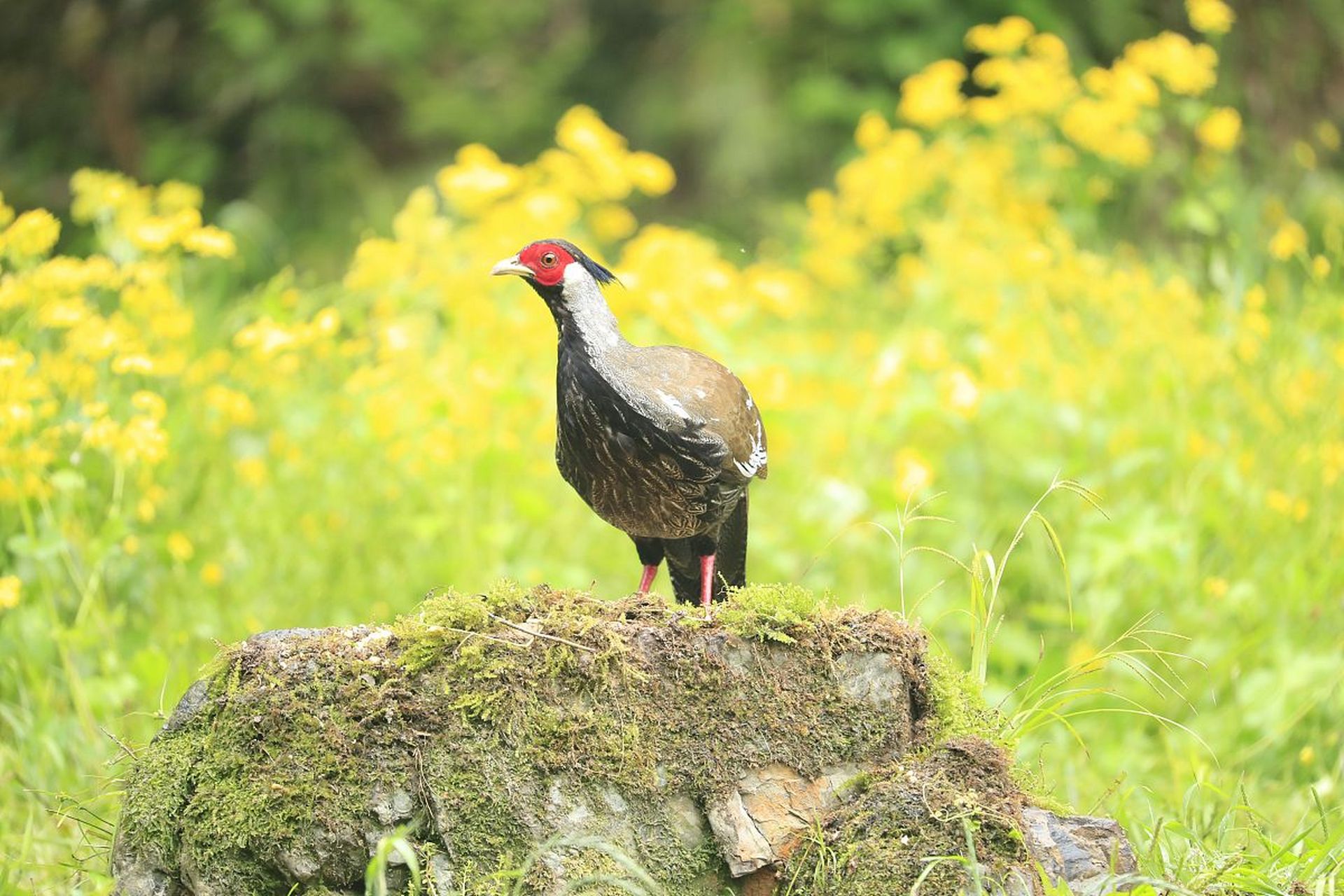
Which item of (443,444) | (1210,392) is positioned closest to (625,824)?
(443,444)

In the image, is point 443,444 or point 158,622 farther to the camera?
point 443,444

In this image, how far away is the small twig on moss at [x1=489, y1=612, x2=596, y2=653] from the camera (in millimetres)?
2988

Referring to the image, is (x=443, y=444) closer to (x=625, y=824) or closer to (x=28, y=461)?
(x=28, y=461)

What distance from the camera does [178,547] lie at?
4.88 metres

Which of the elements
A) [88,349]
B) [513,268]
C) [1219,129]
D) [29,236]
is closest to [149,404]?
[88,349]

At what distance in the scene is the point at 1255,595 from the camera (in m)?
5.56

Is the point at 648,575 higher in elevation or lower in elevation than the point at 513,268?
lower

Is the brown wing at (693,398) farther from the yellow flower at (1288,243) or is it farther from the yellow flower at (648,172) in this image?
the yellow flower at (1288,243)

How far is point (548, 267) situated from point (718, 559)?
1.23 metres

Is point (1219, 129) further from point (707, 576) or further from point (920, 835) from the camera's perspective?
point (920, 835)

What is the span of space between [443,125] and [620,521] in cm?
798

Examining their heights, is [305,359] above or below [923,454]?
above

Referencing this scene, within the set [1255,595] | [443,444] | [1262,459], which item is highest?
[443,444]

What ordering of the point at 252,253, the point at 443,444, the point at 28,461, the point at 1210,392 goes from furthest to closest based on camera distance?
the point at 252,253
the point at 1210,392
the point at 443,444
the point at 28,461
